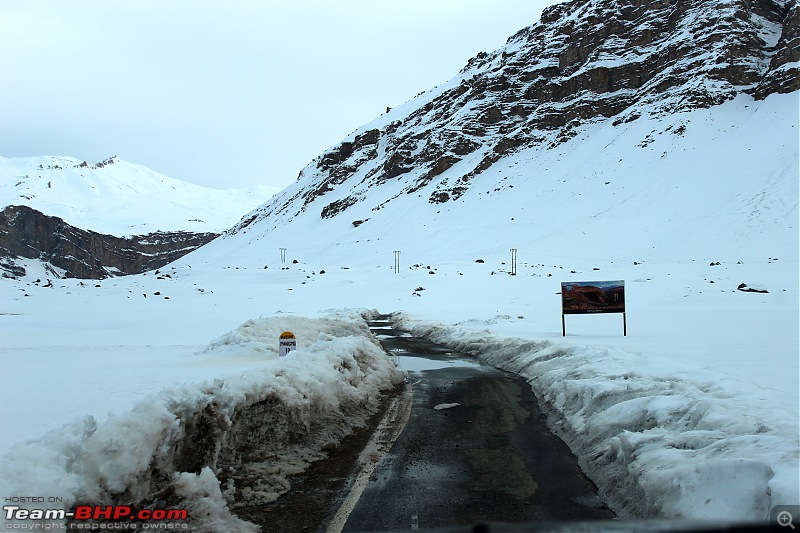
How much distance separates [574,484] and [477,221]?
87829 mm

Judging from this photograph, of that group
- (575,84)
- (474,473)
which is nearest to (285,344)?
(474,473)

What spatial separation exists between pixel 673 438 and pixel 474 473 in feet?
6.55

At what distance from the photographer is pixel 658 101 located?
10381 cm

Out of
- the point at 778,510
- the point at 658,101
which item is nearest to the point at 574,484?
the point at 778,510

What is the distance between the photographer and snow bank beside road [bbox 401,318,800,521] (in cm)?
423

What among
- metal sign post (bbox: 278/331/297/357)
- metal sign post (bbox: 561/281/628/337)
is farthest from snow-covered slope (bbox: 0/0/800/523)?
metal sign post (bbox: 561/281/628/337)

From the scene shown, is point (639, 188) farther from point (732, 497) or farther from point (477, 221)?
point (732, 497)

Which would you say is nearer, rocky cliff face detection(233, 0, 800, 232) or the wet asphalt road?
the wet asphalt road

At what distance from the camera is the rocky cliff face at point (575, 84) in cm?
10212

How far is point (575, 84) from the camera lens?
126 meters

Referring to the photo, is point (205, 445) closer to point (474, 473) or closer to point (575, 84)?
point (474, 473)

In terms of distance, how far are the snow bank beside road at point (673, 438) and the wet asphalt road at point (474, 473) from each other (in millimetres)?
324

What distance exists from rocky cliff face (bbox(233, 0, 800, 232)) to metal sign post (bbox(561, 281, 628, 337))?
305ft

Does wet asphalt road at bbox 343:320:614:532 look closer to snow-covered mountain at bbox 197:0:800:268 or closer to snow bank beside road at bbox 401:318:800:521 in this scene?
snow bank beside road at bbox 401:318:800:521
